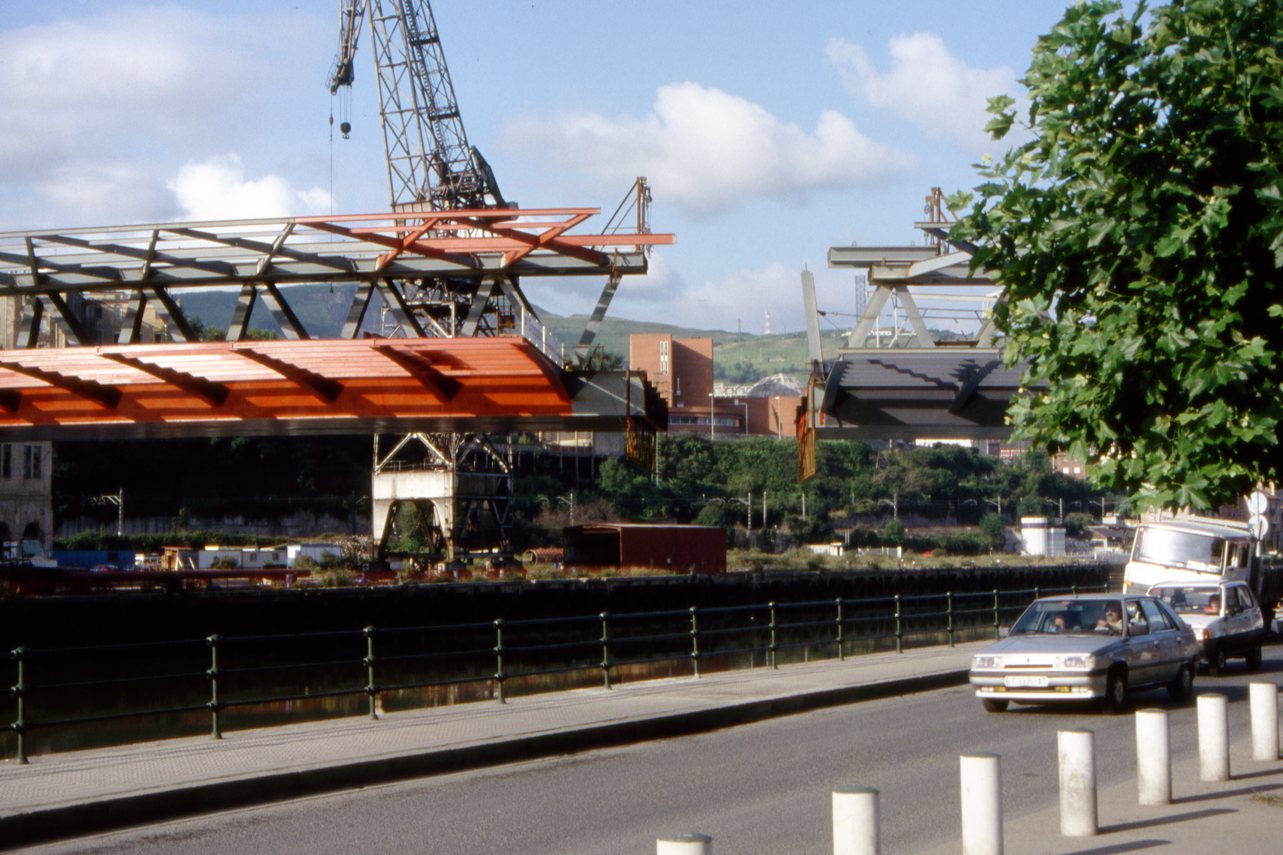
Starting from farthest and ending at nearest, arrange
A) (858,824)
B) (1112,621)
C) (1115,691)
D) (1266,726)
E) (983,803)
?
(1112,621) → (1115,691) → (1266,726) → (983,803) → (858,824)

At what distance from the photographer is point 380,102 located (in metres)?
A: 76.7

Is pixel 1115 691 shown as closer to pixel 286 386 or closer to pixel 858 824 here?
pixel 858 824

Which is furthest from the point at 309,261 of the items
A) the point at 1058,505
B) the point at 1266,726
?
the point at 1058,505

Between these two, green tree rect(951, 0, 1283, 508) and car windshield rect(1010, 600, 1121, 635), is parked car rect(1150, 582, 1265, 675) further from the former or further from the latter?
green tree rect(951, 0, 1283, 508)

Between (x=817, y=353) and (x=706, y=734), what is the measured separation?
12571 mm

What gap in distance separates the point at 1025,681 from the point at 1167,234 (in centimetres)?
954

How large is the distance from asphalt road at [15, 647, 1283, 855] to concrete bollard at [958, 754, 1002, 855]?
4.89ft

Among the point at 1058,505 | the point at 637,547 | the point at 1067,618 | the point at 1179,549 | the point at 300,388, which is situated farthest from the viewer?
the point at 1058,505

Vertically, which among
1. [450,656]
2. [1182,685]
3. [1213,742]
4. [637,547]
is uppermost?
[1213,742]

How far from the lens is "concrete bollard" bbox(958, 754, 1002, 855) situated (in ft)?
25.6

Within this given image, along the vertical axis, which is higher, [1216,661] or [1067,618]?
[1067,618]

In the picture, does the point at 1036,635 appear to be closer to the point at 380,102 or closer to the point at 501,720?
the point at 501,720

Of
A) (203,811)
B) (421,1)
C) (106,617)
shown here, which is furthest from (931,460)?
(203,811)

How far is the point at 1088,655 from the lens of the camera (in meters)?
17.0
